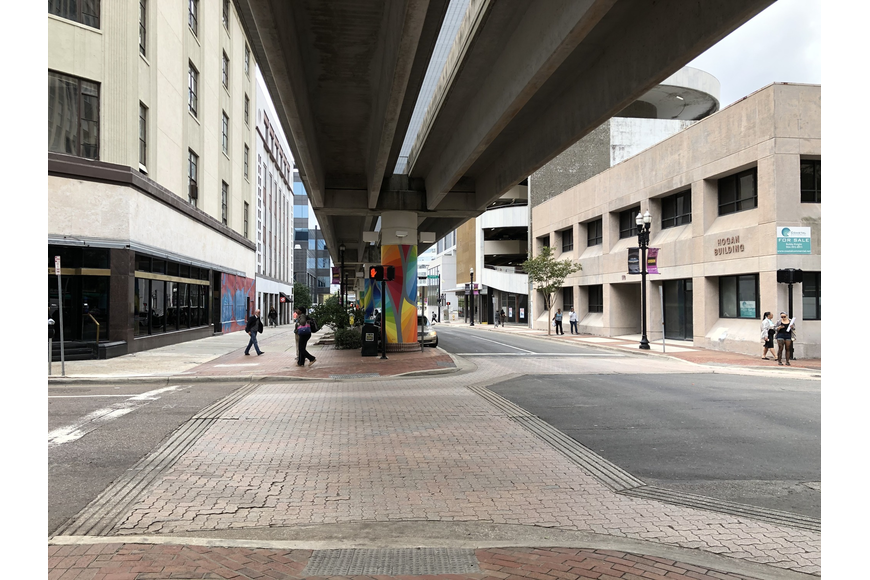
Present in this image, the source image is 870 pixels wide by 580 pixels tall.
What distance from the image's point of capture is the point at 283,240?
67.1 meters

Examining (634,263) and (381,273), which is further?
(634,263)

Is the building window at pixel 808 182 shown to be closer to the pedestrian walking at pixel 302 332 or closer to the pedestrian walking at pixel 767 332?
the pedestrian walking at pixel 767 332

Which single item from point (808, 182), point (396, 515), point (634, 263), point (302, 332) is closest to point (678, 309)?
point (634, 263)

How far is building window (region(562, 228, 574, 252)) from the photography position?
42787 mm

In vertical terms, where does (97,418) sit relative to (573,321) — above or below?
below

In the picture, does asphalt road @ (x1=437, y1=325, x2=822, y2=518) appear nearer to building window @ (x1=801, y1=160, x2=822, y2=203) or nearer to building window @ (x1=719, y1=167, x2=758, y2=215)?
building window @ (x1=801, y1=160, x2=822, y2=203)

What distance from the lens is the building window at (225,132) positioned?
35600mm

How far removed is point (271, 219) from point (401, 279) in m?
38.2

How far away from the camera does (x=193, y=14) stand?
1151 inches

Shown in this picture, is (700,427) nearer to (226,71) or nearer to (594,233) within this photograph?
(594,233)

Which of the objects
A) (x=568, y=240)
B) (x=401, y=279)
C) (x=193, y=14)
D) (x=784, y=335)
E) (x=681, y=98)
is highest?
(x=681, y=98)

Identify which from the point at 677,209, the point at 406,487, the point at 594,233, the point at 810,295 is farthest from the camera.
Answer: the point at 594,233

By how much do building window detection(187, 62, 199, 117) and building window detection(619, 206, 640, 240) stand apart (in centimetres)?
2425
